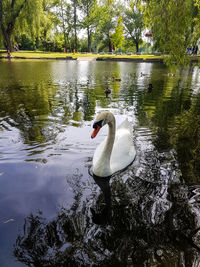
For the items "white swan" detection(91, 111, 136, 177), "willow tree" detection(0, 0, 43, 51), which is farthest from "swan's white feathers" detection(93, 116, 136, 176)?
"willow tree" detection(0, 0, 43, 51)

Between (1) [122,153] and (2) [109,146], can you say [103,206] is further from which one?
(1) [122,153]

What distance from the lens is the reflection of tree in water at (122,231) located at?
8.31 feet

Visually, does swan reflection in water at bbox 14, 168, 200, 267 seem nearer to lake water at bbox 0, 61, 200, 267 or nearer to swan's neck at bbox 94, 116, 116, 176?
lake water at bbox 0, 61, 200, 267

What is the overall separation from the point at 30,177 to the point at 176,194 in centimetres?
287

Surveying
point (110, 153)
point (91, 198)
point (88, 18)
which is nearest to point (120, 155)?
point (110, 153)

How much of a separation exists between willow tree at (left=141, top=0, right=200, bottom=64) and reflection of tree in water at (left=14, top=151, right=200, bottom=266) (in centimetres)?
609

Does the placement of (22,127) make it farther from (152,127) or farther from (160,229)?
(160,229)

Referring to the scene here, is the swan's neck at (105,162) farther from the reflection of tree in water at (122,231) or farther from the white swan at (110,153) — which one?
the reflection of tree in water at (122,231)

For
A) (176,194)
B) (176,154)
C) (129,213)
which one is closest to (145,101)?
(176,154)

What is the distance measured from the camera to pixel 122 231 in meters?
2.92

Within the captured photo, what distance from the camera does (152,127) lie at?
6.86m

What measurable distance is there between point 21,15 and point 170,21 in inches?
1224

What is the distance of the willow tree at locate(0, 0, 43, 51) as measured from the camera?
30156mm

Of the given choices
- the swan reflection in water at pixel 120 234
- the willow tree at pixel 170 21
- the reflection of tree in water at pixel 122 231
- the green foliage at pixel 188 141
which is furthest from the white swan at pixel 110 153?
the willow tree at pixel 170 21
